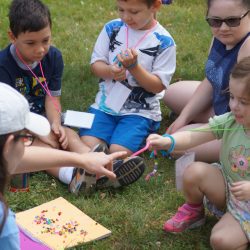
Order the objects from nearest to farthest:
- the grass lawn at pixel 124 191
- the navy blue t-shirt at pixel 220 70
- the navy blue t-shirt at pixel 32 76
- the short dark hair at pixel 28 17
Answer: the grass lawn at pixel 124 191 < the navy blue t-shirt at pixel 220 70 < the short dark hair at pixel 28 17 < the navy blue t-shirt at pixel 32 76

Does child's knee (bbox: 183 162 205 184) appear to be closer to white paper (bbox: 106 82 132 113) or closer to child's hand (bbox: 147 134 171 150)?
child's hand (bbox: 147 134 171 150)

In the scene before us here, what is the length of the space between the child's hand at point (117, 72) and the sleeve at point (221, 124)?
98 cm

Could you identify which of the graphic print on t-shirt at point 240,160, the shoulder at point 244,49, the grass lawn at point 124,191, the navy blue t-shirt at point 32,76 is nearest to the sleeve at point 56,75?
the navy blue t-shirt at point 32,76

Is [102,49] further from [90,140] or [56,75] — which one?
[90,140]

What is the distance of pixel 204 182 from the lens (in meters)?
2.57

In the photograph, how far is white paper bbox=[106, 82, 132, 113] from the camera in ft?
11.7

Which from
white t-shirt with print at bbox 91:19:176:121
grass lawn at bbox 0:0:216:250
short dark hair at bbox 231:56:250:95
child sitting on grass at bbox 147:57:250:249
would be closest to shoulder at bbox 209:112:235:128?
child sitting on grass at bbox 147:57:250:249

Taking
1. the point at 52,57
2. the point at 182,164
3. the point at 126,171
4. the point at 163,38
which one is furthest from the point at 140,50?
the point at 182,164

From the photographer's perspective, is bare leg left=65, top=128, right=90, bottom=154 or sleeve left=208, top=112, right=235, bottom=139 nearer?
sleeve left=208, top=112, right=235, bottom=139

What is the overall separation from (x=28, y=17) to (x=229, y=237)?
1.69 m

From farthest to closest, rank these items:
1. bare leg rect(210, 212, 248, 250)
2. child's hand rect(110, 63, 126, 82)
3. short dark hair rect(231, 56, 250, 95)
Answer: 1. child's hand rect(110, 63, 126, 82)
2. bare leg rect(210, 212, 248, 250)
3. short dark hair rect(231, 56, 250, 95)

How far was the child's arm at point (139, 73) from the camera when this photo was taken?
10.6 feet

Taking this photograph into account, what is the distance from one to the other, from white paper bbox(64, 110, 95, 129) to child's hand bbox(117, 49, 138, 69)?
17.3 inches

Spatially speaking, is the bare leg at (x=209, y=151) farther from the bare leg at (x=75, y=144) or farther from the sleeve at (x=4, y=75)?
the sleeve at (x=4, y=75)
